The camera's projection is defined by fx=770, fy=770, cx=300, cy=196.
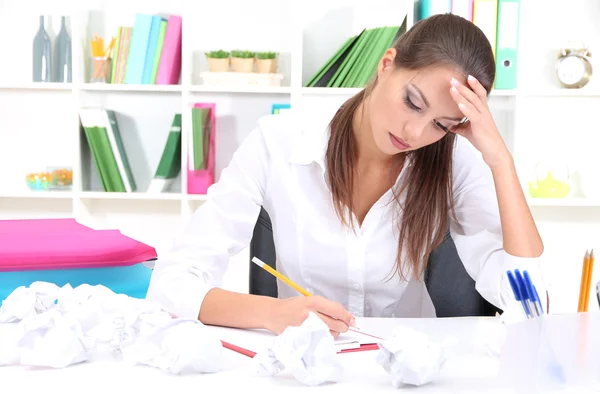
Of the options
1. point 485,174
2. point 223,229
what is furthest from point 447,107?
point 223,229

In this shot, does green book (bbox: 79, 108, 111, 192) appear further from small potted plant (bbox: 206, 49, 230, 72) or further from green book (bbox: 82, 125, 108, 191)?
small potted plant (bbox: 206, 49, 230, 72)

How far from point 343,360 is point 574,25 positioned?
2470mm

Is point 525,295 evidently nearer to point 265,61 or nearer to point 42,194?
point 265,61

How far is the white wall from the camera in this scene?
121 inches

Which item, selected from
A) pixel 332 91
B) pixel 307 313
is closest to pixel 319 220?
pixel 307 313

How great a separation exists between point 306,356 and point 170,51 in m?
2.27

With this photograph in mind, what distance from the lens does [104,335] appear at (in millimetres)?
985

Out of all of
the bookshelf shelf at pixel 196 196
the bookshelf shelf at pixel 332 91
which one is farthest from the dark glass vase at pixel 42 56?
the bookshelf shelf at pixel 332 91

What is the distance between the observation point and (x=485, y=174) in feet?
5.21

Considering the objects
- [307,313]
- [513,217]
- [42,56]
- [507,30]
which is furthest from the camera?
[42,56]

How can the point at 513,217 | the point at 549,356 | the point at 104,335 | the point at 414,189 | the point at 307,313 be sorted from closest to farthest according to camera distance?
the point at 549,356
the point at 104,335
the point at 307,313
the point at 513,217
the point at 414,189

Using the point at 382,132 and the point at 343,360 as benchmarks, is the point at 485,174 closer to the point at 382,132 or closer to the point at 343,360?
the point at 382,132

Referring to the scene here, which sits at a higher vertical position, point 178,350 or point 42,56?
point 42,56

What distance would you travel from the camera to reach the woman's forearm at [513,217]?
4.62ft
